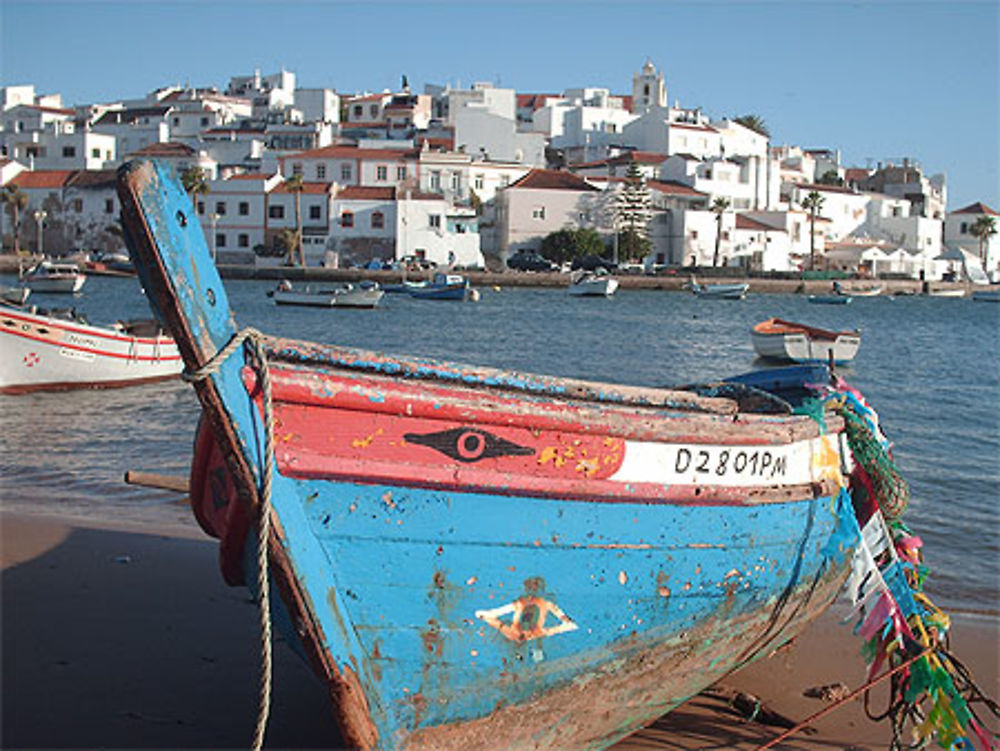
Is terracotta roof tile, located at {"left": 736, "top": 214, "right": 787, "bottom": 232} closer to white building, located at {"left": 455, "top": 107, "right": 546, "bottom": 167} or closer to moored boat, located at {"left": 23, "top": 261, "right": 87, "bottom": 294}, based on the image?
white building, located at {"left": 455, "top": 107, "right": 546, "bottom": 167}

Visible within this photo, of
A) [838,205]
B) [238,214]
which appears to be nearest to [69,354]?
[238,214]

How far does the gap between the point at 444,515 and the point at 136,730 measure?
1.89m

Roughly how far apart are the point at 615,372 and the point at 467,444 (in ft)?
67.9

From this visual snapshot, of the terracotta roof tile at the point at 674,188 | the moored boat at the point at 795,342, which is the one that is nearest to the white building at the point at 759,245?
the terracotta roof tile at the point at 674,188

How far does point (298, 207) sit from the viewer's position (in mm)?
62625

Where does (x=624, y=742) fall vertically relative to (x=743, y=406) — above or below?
below

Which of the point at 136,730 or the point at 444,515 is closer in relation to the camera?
the point at 444,515

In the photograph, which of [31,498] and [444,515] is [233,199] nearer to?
[31,498]

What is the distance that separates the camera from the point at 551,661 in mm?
4473

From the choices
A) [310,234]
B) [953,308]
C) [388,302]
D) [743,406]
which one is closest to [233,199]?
[310,234]

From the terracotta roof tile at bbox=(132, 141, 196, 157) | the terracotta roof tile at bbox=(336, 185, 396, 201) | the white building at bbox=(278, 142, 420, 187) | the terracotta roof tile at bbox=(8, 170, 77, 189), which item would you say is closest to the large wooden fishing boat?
the terracotta roof tile at bbox=(336, 185, 396, 201)

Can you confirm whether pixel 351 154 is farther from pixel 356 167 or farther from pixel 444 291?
pixel 444 291

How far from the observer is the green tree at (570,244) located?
66.4m

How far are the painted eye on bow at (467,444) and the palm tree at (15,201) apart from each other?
2643 inches
